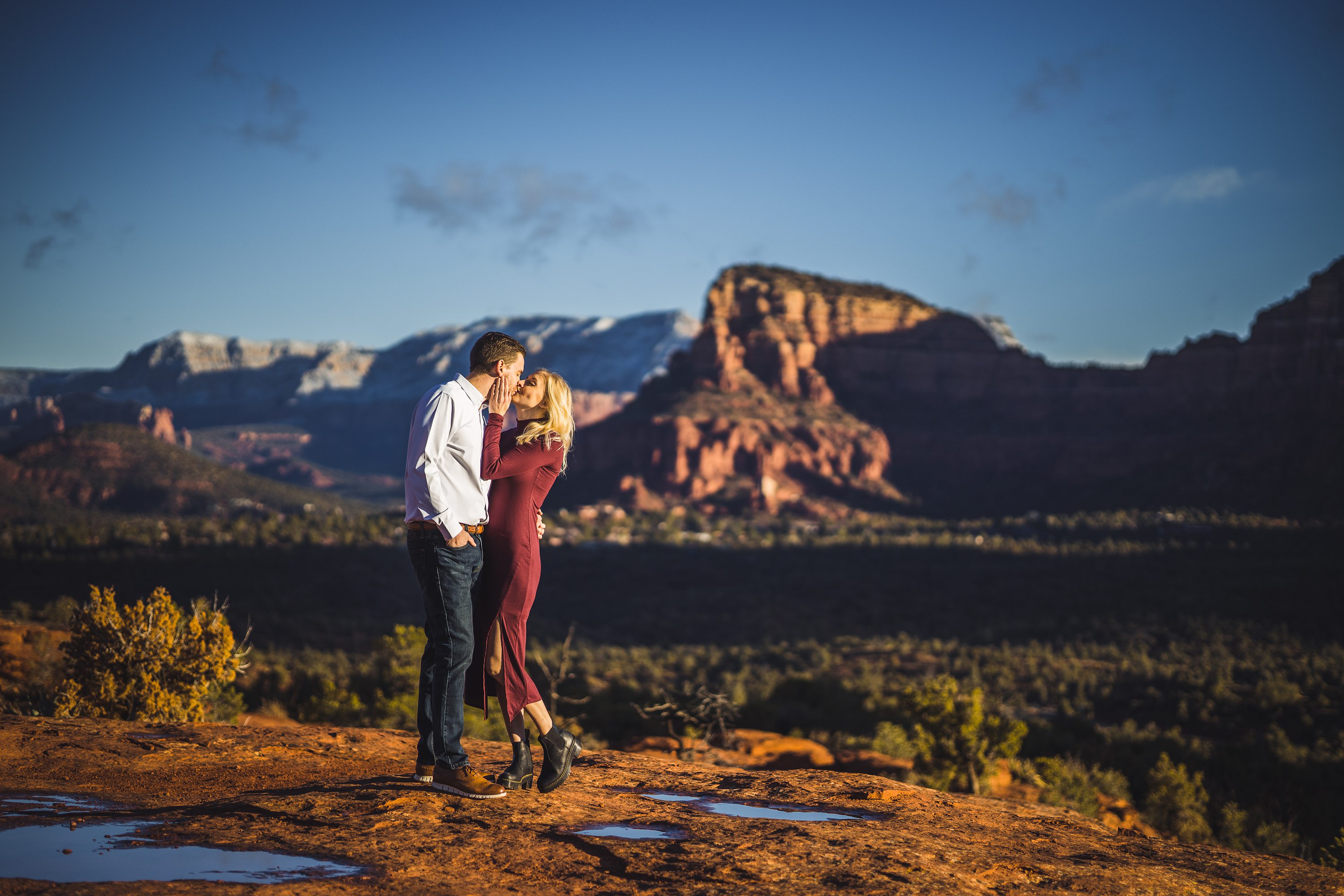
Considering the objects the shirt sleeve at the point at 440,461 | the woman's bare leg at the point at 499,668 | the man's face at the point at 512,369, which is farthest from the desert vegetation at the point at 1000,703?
the man's face at the point at 512,369

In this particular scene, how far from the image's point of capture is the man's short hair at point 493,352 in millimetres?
5281

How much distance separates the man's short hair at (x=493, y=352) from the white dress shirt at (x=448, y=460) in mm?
162

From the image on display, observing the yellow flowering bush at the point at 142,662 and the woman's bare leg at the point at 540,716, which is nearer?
the woman's bare leg at the point at 540,716

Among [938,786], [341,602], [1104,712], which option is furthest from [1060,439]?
[938,786]

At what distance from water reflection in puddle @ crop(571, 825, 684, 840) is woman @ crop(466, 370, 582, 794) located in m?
0.66

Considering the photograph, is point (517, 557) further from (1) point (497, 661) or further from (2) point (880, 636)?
(2) point (880, 636)

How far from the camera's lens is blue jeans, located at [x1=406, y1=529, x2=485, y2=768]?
508cm

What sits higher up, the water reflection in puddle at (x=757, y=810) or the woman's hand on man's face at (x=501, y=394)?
the woman's hand on man's face at (x=501, y=394)

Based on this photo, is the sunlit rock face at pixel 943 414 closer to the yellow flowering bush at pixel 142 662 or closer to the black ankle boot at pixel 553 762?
the yellow flowering bush at pixel 142 662

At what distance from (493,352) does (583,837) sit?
274 centimetres

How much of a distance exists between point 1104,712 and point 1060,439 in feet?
218

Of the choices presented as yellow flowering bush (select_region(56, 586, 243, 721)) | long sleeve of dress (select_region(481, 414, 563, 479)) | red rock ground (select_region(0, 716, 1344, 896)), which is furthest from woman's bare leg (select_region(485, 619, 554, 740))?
yellow flowering bush (select_region(56, 586, 243, 721))

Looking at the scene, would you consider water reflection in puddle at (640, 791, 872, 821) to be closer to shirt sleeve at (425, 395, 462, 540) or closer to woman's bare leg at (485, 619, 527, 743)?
woman's bare leg at (485, 619, 527, 743)

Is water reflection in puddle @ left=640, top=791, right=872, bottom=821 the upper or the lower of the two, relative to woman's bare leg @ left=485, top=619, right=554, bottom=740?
lower
